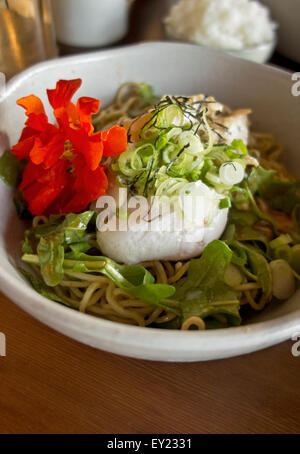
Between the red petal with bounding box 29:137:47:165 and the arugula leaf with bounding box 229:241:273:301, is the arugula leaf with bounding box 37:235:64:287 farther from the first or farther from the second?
the arugula leaf with bounding box 229:241:273:301

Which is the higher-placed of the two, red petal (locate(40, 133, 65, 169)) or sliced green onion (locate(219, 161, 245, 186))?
red petal (locate(40, 133, 65, 169))

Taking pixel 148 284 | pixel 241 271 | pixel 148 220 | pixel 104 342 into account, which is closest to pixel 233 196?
pixel 241 271

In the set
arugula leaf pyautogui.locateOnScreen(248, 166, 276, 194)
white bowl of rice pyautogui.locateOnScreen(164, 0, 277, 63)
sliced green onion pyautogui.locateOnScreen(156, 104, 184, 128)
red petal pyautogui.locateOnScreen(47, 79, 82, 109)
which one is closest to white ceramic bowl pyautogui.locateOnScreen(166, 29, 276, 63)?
white bowl of rice pyautogui.locateOnScreen(164, 0, 277, 63)

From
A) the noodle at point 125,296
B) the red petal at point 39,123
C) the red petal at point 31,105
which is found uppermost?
the red petal at point 31,105

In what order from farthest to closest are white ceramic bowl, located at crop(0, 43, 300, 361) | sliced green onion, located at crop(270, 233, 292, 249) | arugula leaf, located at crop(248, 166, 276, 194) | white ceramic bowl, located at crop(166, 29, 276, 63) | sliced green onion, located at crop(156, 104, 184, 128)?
white ceramic bowl, located at crop(166, 29, 276, 63)
arugula leaf, located at crop(248, 166, 276, 194)
sliced green onion, located at crop(270, 233, 292, 249)
sliced green onion, located at crop(156, 104, 184, 128)
white ceramic bowl, located at crop(0, 43, 300, 361)

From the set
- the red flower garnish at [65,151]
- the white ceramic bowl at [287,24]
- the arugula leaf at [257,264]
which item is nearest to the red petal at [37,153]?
the red flower garnish at [65,151]

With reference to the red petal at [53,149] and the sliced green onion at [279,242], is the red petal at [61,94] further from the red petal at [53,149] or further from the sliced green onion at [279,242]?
the sliced green onion at [279,242]
